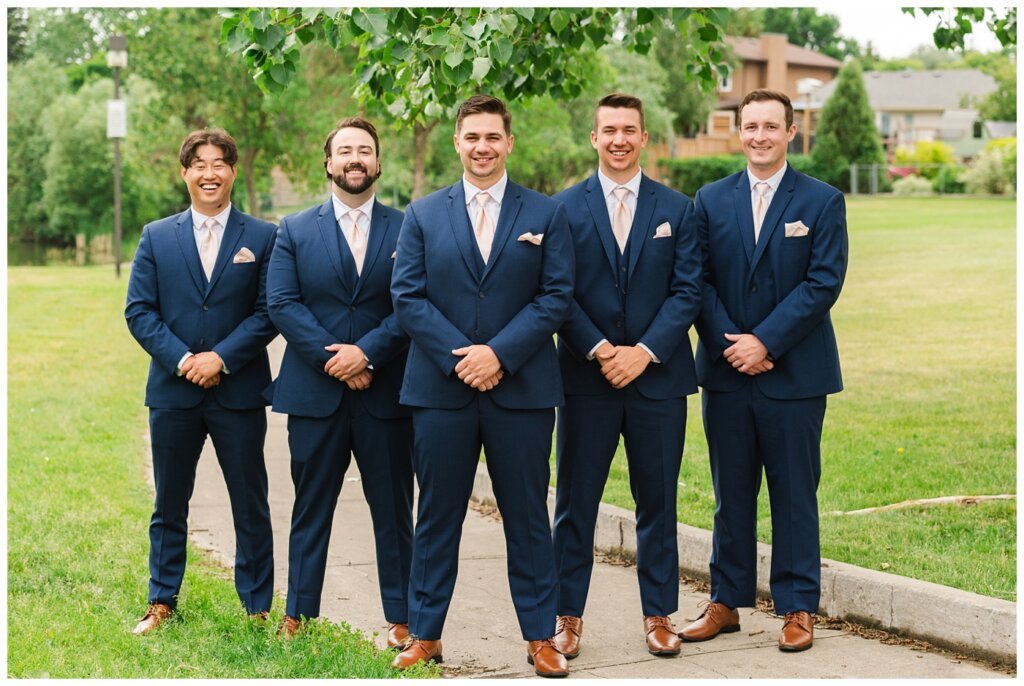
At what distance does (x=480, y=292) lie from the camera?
18.5 ft

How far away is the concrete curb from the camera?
5730 millimetres

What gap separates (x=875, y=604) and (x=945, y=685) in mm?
890

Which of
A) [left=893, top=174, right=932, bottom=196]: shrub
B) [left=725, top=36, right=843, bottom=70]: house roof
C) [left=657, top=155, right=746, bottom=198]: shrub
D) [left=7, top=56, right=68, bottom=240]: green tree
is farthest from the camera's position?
[left=725, top=36, right=843, bottom=70]: house roof

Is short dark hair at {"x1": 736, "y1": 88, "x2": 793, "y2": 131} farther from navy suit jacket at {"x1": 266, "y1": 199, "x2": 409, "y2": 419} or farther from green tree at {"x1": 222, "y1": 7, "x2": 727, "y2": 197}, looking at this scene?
navy suit jacket at {"x1": 266, "y1": 199, "x2": 409, "y2": 419}

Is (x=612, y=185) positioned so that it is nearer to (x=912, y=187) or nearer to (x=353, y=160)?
(x=353, y=160)

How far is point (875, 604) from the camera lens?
20.4 ft

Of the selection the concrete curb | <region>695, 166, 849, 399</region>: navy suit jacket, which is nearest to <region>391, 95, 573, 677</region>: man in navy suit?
<region>695, 166, 849, 399</region>: navy suit jacket

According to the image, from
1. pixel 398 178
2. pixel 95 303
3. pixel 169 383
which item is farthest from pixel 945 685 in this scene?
pixel 398 178

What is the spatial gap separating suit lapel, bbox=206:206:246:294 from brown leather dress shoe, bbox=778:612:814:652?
123 inches

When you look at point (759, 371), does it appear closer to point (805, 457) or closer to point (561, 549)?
point (805, 457)

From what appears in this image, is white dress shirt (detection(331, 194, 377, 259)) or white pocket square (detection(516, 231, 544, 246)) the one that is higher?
white dress shirt (detection(331, 194, 377, 259))

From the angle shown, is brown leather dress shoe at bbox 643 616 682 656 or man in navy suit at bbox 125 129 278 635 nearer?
brown leather dress shoe at bbox 643 616 682 656

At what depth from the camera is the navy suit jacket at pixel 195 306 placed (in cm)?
607

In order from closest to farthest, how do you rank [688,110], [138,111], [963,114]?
1. [138,111]
2. [688,110]
3. [963,114]
